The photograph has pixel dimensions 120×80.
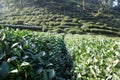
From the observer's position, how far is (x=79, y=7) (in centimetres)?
8838

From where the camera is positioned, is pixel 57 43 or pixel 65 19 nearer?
pixel 57 43

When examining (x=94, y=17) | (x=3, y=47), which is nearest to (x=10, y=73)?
(x=3, y=47)

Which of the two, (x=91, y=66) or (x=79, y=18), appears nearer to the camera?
(x=91, y=66)

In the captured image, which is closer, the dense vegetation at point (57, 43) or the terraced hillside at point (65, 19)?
the dense vegetation at point (57, 43)

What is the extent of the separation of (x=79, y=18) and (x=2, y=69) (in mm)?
69671

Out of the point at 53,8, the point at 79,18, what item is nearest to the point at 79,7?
the point at 53,8

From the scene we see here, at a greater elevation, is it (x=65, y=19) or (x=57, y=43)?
(x=57, y=43)

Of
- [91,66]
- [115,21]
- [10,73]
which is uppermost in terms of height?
[10,73]

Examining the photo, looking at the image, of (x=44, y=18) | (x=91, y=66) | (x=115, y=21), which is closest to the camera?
(x=91, y=66)

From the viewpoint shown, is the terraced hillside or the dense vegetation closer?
the dense vegetation

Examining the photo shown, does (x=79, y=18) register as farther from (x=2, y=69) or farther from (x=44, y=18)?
(x=2, y=69)

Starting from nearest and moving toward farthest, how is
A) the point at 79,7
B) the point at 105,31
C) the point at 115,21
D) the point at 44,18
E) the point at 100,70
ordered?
Result: the point at 100,70
the point at 105,31
the point at 44,18
the point at 115,21
the point at 79,7

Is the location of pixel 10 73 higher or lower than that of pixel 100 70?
higher

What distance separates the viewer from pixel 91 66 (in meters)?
5.34
